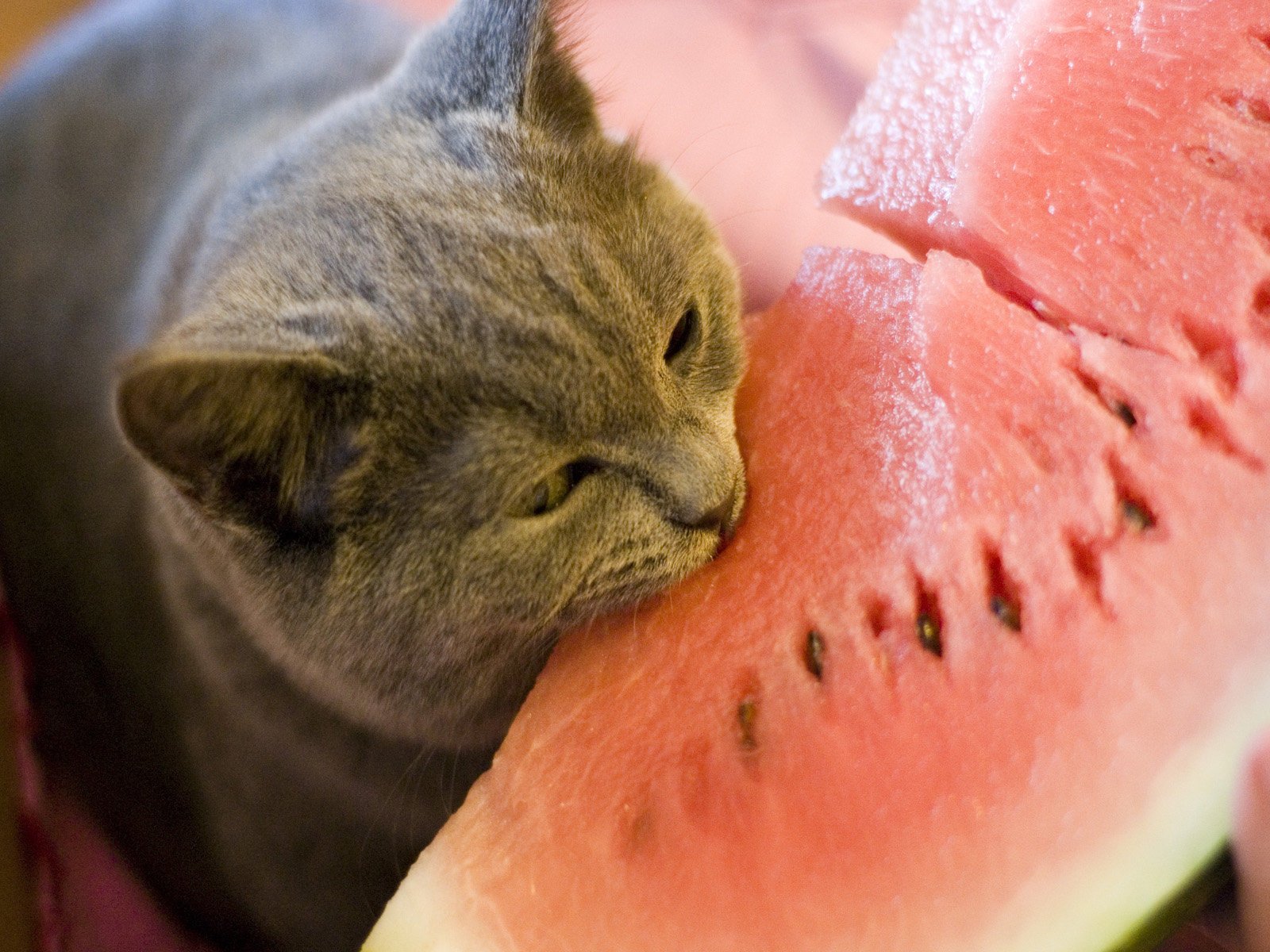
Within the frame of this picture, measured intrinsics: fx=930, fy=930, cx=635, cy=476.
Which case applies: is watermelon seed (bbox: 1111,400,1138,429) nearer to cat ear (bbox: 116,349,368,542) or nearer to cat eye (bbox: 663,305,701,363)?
cat eye (bbox: 663,305,701,363)

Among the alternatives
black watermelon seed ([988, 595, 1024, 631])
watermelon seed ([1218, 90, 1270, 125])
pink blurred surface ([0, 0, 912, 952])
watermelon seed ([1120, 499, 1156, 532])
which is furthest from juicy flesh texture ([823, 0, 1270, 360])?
pink blurred surface ([0, 0, 912, 952])

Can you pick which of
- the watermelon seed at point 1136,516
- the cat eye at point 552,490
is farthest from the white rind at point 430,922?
the watermelon seed at point 1136,516

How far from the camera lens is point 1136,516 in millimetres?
750

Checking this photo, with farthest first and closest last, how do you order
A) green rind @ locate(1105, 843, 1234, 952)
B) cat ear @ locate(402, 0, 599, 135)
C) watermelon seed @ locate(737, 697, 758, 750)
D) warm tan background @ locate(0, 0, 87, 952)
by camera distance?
warm tan background @ locate(0, 0, 87, 952) → cat ear @ locate(402, 0, 599, 135) → watermelon seed @ locate(737, 697, 758, 750) → green rind @ locate(1105, 843, 1234, 952)

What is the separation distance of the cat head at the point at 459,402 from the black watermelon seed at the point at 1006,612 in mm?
243

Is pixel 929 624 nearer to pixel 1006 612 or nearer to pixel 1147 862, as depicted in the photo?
Answer: pixel 1006 612

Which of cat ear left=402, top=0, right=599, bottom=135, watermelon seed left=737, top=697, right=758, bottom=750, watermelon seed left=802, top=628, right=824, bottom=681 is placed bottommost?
watermelon seed left=737, top=697, right=758, bottom=750

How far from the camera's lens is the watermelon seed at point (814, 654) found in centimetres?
78

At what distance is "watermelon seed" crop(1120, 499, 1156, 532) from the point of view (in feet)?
2.45

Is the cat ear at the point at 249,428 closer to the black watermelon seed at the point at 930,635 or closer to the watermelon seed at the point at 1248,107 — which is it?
the black watermelon seed at the point at 930,635

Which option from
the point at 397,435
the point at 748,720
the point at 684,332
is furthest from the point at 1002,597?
the point at 397,435

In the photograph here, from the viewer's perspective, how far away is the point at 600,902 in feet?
2.49

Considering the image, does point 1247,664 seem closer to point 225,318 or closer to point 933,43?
point 933,43

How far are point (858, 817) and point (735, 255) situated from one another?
869 mm
